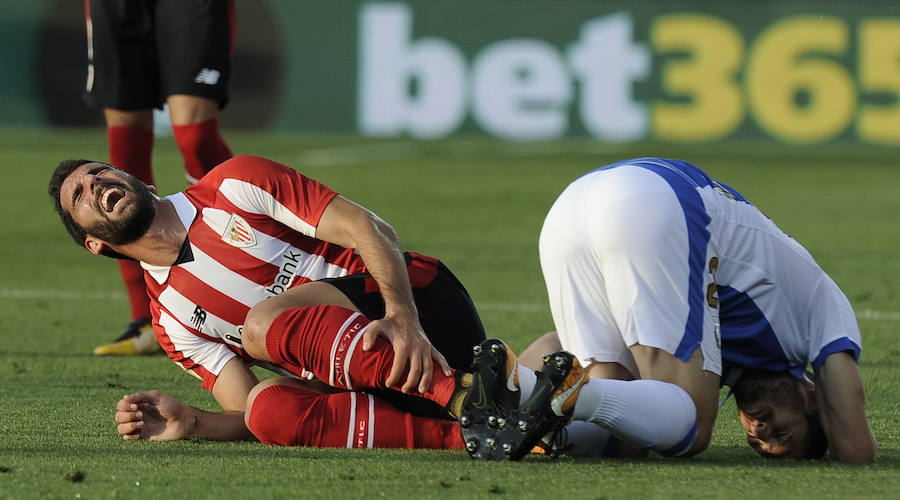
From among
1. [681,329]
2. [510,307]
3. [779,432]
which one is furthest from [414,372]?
[510,307]

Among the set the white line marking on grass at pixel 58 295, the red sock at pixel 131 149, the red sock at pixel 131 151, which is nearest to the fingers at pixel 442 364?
the red sock at pixel 131 151

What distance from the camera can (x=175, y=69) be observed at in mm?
5285

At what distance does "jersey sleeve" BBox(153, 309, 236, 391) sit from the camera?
3.59 metres

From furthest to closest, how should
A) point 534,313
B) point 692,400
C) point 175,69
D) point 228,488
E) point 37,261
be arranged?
point 37,261 → point 534,313 → point 175,69 → point 692,400 → point 228,488

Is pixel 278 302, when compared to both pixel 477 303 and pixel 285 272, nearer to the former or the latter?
pixel 285 272

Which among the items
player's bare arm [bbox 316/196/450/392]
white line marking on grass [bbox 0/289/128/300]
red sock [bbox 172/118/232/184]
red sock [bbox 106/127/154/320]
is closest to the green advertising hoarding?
white line marking on grass [bbox 0/289/128/300]

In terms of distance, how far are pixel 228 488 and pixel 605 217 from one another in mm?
1101

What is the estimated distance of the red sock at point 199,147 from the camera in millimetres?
5199

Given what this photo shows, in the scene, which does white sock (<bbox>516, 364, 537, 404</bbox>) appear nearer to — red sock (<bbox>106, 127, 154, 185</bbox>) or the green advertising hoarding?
red sock (<bbox>106, 127, 154, 185</bbox>)

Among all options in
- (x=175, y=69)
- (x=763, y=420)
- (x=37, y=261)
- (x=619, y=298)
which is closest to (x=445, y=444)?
(x=619, y=298)

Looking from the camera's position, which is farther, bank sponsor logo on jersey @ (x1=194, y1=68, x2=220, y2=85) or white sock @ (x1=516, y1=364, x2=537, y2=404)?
bank sponsor logo on jersey @ (x1=194, y1=68, x2=220, y2=85)

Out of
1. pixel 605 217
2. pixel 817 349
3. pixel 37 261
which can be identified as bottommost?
pixel 37 261

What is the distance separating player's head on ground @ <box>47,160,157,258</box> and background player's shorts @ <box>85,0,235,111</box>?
1.71 m

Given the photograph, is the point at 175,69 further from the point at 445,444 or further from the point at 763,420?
the point at 763,420
